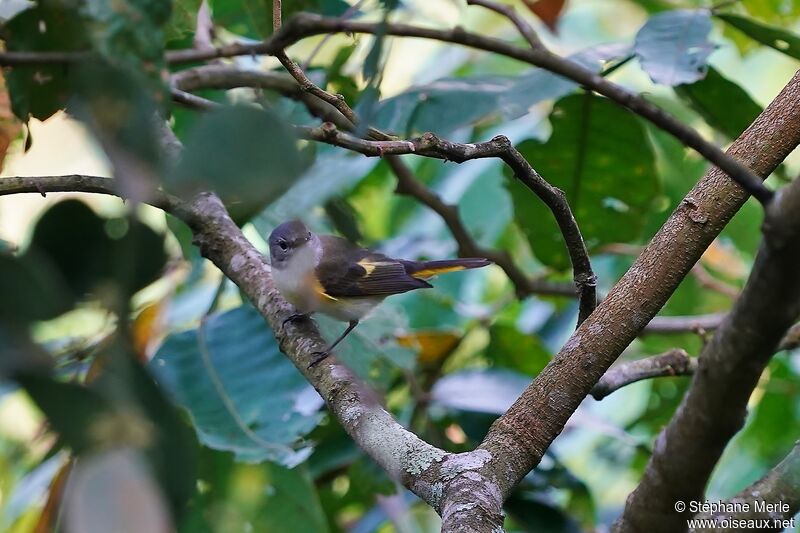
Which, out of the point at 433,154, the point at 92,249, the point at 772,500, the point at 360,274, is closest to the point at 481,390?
the point at 360,274

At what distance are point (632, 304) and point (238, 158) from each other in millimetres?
867

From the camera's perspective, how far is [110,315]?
466 mm

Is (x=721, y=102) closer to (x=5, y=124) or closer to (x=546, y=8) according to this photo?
(x=546, y=8)

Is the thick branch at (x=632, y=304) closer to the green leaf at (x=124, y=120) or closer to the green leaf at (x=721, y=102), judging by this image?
the green leaf at (x=721, y=102)

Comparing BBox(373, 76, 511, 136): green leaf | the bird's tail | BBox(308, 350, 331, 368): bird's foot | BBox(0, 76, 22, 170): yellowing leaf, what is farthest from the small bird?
BBox(0, 76, 22, 170): yellowing leaf

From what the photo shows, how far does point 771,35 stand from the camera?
1793 millimetres

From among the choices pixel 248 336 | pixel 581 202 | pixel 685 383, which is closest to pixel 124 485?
pixel 248 336

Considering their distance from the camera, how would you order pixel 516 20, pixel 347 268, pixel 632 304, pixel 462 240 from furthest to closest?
pixel 347 268, pixel 462 240, pixel 516 20, pixel 632 304

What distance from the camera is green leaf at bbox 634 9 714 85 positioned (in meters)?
1.64

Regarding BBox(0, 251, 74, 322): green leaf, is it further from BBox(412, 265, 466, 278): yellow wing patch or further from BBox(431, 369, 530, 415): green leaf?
BBox(412, 265, 466, 278): yellow wing patch

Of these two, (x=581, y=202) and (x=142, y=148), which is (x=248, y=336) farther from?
(x=142, y=148)

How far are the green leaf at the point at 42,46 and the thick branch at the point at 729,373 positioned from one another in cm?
47

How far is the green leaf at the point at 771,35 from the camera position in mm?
1746

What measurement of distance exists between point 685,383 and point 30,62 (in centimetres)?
196
